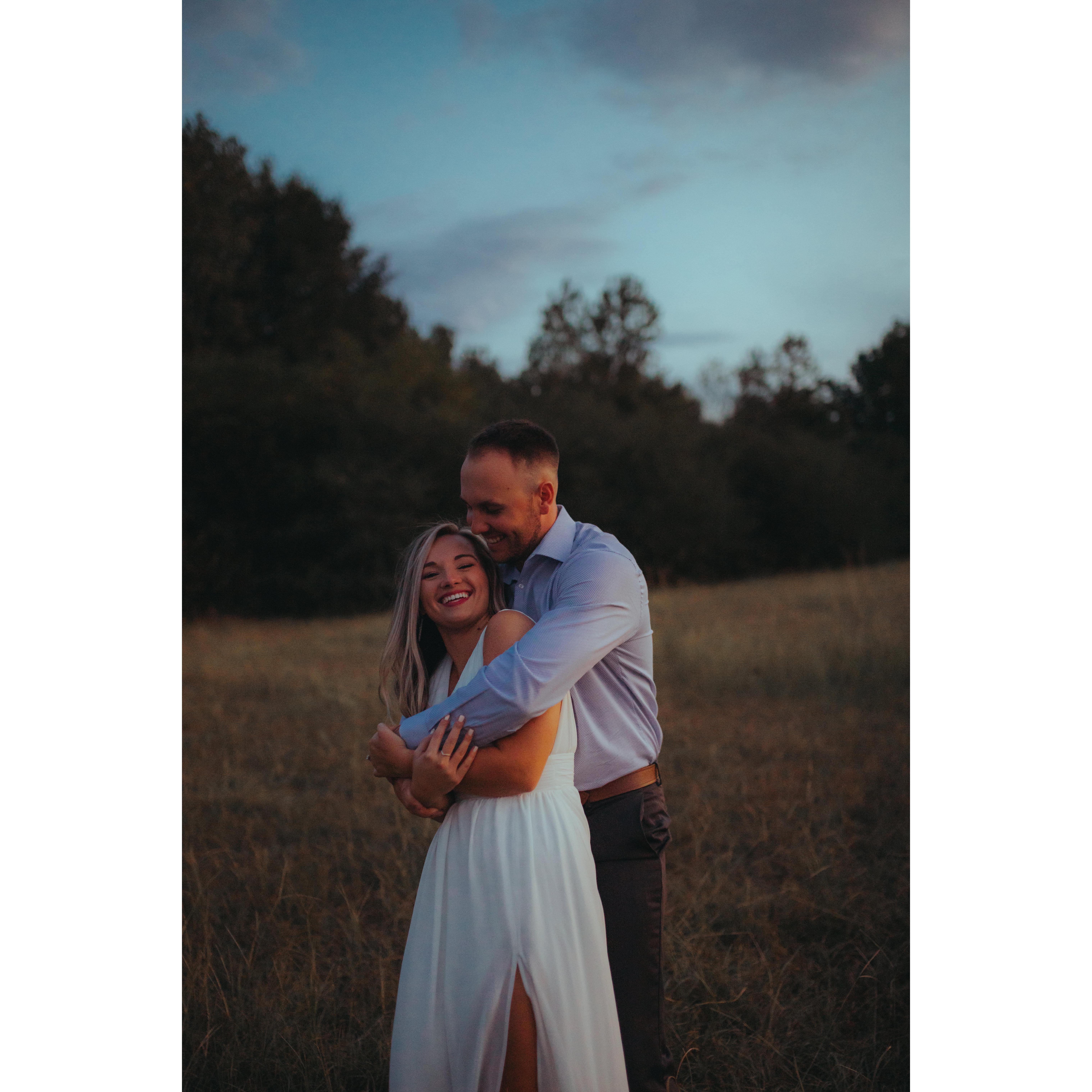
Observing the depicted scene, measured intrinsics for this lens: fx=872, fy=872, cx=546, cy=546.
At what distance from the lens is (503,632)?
1.72 metres

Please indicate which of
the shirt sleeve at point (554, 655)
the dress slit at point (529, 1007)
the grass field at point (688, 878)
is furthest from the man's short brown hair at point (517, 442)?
the grass field at point (688, 878)

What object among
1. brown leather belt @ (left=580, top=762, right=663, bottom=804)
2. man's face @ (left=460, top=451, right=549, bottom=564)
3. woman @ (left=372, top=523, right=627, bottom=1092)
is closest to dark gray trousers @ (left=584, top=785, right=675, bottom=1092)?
brown leather belt @ (left=580, top=762, right=663, bottom=804)

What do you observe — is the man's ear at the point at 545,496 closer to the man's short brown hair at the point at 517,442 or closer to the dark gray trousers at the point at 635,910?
the man's short brown hair at the point at 517,442

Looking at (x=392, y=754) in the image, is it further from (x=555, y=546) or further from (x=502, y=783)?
(x=555, y=546)

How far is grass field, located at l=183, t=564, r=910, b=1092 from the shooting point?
2.62m

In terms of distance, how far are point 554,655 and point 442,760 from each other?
29 cm

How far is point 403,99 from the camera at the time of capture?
622cm

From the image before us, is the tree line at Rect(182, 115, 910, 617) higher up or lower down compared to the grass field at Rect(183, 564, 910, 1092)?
higher up

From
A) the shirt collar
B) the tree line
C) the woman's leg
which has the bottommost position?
the woman's leg

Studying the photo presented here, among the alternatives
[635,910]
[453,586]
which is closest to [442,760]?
[453,586]

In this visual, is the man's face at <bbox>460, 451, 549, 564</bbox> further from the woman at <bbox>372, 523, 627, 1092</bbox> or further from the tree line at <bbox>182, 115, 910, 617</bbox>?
the tree line at <bbox>182, 115, 910, 617</bbox>

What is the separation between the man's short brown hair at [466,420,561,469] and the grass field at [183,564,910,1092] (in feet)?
5.67

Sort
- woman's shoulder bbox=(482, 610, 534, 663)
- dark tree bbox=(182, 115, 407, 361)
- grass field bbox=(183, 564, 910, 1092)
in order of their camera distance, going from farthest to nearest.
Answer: dark tree bbox=(182, 115, 407, 361) → grass field bbox=(183, 564, 910, 1092) → woman's shoulder bbox=(482, 610, 534, 663)
